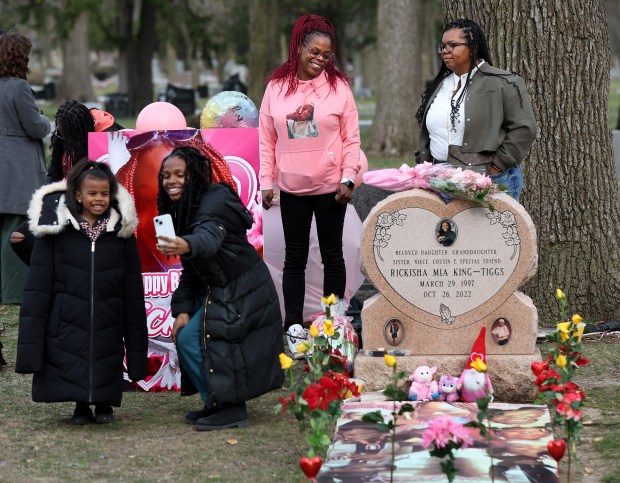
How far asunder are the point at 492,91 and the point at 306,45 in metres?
1.08

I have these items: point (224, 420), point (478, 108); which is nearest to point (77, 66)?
Answer: point (478, 108)

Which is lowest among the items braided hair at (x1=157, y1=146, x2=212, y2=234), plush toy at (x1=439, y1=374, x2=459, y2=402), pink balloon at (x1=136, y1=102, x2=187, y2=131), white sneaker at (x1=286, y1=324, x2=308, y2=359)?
plush toy at (x1=439, y1=374, x2=459, y2=402)

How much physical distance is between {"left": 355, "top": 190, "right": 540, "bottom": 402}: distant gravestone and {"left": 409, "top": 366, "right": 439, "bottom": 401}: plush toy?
5.1 inches

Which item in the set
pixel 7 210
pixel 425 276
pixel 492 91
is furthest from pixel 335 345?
pixel 7 210

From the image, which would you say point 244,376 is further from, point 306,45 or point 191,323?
Result: point 306,45

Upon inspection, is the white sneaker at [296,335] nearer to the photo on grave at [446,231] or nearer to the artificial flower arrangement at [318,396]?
the photo on grave at [446,231]

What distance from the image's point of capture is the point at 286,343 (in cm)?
784

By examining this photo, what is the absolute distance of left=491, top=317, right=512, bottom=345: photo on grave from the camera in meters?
6.39

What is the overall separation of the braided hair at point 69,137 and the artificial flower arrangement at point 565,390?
2779 millimetres

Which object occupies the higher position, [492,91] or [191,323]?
[492,91]

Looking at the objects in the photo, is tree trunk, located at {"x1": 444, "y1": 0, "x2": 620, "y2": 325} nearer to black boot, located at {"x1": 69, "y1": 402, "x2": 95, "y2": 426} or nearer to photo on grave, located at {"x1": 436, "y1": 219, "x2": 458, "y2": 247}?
photo on grave, located at {"x1": 436, "y1": 219, "x2": 458, "y2": 247}

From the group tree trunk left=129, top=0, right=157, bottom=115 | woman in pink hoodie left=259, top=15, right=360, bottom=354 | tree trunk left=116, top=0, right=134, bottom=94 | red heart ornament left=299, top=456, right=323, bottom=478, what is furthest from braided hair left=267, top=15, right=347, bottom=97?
tree trunk left=116, top=0, right=134, bottom=94

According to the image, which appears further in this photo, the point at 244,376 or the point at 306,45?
the point at 306,45

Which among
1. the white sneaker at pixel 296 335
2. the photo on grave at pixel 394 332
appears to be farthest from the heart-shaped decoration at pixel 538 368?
the white sneaker at pixel 296 335
